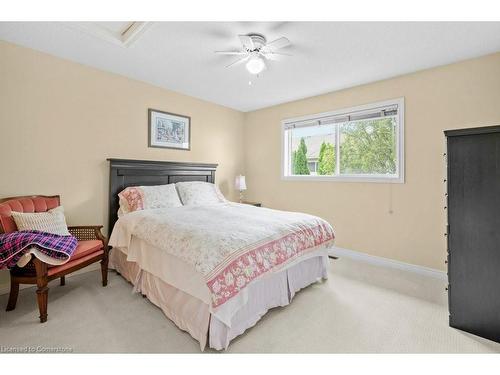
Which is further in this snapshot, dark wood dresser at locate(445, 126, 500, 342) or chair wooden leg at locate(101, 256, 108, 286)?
chair wooden leg at locate(101, 256, 108, 286)

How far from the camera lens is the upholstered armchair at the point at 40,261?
1918 mm

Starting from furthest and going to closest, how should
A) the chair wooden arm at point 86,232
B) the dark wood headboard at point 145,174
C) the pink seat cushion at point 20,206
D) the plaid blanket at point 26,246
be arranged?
→ the dark wood headboard at point 145,174 < the chair wooden arm at point 86,232 < the pink seat cushion at point 20,206 < the plaid blanket at point 26,246

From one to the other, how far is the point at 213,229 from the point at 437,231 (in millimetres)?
2635

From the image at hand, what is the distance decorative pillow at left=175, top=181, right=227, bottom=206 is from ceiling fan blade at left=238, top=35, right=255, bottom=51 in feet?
6.46

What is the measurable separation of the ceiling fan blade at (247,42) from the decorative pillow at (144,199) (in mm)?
2006

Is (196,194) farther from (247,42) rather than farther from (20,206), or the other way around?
(247,42)

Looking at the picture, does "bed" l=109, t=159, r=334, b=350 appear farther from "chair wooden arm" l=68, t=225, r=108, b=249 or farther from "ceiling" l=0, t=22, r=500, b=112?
"ceiling" l=0, t=22, r=500, b=112

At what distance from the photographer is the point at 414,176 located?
300cm

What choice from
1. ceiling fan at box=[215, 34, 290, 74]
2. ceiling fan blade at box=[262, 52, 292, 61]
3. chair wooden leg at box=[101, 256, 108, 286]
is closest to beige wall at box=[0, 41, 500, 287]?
chair wooden leg at box=[101, 256, 108, 286]

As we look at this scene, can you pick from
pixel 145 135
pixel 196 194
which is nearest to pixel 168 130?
pixel 145 135

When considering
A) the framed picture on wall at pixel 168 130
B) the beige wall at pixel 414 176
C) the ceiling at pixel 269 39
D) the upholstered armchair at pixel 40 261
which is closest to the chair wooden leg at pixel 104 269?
the upholstered armchair at pixel 40 261

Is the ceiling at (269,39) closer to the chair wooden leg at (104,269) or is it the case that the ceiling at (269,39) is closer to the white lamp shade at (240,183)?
the white lamp shade at (240,183)

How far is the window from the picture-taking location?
322cm
